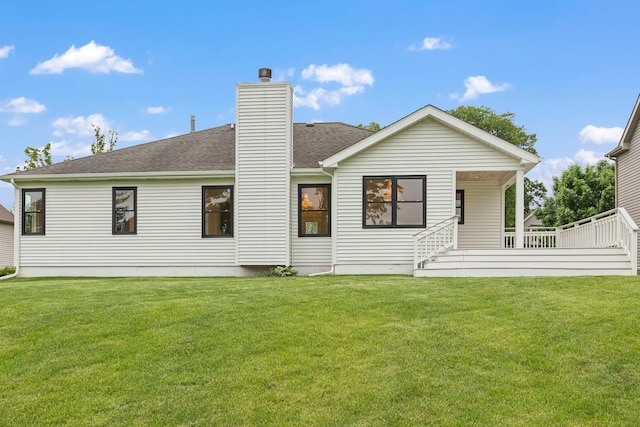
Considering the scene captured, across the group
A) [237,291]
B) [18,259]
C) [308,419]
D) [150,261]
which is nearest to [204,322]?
[237,291]

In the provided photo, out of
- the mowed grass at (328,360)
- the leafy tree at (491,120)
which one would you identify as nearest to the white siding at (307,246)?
the mowed grass at (328,360)

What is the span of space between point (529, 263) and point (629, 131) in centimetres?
858

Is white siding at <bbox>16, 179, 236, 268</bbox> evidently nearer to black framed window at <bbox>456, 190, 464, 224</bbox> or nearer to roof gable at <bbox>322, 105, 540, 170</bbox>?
roof gable at <bbox>322, 105, 540, 170</bbox>

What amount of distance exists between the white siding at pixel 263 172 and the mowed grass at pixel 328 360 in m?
6.08

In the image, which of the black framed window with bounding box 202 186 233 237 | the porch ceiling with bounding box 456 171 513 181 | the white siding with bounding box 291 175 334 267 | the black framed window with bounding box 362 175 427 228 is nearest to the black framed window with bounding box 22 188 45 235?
the black framed window with bounding box 202 186 233 237

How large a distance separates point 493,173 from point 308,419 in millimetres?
11711

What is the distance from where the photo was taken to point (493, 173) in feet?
51.0

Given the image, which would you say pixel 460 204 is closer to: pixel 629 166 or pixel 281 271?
pixel 281 271

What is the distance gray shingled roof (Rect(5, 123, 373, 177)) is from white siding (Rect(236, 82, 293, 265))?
795 millimetres

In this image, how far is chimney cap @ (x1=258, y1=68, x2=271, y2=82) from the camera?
53.5ft

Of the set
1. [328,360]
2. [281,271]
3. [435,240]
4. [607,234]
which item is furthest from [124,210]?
[607,234]

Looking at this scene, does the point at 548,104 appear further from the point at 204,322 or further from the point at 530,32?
the point at 204,322

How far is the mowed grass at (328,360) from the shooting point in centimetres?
545

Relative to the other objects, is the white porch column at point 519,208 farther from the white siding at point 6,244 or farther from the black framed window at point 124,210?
the white siding at point 6,244
